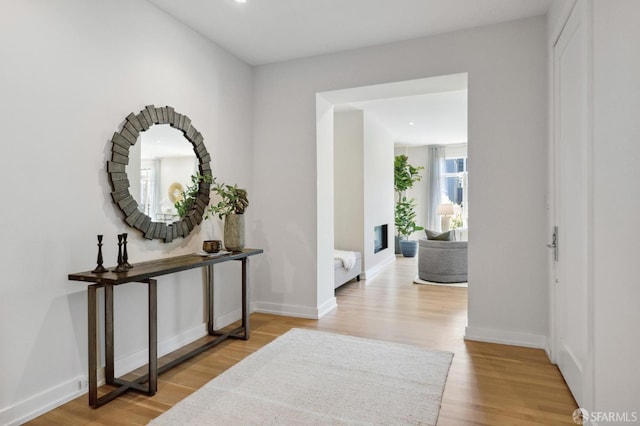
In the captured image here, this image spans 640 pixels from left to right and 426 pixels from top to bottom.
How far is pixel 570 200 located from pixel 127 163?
3.03 meters

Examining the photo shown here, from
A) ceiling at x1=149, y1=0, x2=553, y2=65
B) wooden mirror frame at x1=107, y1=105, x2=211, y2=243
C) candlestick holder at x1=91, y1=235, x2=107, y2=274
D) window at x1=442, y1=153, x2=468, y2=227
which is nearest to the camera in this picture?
candlestick holder at x1=91, y1=235, x2=107, y2=274

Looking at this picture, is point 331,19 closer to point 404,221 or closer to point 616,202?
point 616,202

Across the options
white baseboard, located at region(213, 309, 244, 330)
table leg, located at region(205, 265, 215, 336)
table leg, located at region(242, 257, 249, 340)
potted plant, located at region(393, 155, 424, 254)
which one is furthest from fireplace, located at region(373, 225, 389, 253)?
table leg, located at region(205, 265, 215, 336)

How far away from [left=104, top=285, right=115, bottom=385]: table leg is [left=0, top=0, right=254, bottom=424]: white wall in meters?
0.13

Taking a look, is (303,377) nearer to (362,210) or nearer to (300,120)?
(300,120)

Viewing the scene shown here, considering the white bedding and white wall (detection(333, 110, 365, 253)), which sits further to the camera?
white wall (detection(333, 110, 365, 253))

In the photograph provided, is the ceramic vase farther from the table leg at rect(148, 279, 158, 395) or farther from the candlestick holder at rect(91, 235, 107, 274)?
the candlestick holder at rect(91, 235, 107, 274)

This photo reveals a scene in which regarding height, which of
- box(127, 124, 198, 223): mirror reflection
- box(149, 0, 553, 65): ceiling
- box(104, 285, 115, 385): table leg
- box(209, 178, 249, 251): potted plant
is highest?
box(149, 0, 553, 65): ceiling

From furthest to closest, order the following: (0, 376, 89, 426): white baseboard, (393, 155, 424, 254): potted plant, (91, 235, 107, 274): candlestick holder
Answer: (393, 155, 424, 254): potted plant < (91, 235, 107, 274): candlestick holder < (0, 376, 89, 426): white baseboard

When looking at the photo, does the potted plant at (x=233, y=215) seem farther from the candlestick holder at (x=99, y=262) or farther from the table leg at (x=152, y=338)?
the candlestick holder at (x=99, y=262)

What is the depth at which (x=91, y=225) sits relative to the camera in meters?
2.47

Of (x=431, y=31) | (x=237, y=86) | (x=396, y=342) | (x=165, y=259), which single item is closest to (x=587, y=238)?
(x=396, y=342)

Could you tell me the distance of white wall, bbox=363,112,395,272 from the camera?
632 centimetres

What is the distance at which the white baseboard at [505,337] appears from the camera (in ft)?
10.4
